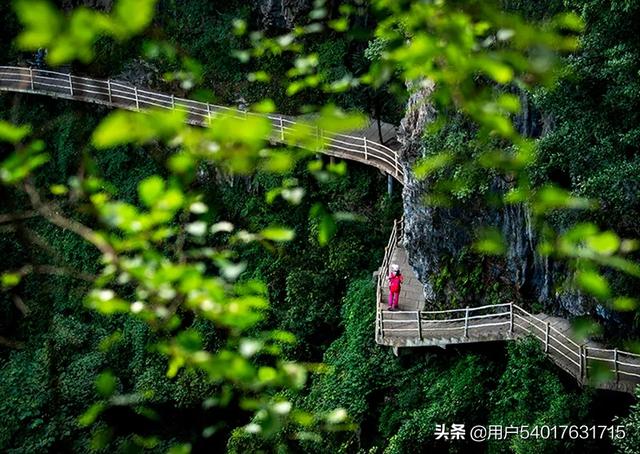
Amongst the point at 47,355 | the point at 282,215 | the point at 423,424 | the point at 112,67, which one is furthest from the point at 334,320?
the point at 112,67

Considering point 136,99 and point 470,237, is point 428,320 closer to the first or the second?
point 470,237

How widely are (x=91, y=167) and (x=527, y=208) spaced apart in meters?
9.86

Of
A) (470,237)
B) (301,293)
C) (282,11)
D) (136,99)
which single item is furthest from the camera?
(136,99)

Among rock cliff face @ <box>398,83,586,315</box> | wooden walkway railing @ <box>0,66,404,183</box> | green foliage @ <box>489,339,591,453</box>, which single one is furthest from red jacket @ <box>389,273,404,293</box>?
wooden walkway railing @ <box>0,66,404,183</box>

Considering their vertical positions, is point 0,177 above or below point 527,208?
below

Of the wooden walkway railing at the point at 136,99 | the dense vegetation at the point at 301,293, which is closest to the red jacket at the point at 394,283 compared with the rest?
the dense vegetation at the point at 301,293

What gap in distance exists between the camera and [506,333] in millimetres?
12156

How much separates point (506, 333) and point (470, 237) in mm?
1996

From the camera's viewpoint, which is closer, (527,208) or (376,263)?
(527,208)

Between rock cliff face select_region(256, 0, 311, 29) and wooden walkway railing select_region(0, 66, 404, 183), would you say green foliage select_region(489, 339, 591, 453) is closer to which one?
wooden walkway railing select_region(0, 66, 404, 183)

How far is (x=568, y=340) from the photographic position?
11250mm

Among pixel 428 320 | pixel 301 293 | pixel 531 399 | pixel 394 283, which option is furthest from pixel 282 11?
pixel 531 399

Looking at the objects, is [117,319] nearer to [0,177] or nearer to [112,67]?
[112,67]

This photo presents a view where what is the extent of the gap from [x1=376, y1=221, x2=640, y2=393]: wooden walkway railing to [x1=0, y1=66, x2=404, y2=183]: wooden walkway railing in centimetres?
367
